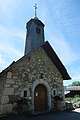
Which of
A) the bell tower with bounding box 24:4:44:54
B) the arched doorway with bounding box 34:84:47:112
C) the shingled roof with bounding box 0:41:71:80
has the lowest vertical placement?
the arched doorway with bounding box 34:84:47:112

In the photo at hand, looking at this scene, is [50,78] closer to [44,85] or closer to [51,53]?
[44,85]

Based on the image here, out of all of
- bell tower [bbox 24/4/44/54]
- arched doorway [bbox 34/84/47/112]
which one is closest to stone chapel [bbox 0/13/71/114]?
arched doorway [bbox 34/84/47/112]

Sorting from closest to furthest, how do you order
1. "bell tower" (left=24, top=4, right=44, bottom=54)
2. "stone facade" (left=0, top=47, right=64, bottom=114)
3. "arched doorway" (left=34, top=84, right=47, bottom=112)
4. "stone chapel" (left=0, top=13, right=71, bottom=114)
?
"stone facade" (left=0, top=47, right=64, bottom=114)
"stone chapel" (left=0, top=13, right=71, bottom=114)
"arched doorway" (left=34, top=84, right=47, bottom=112)
"bell tower" (left=24, top=4, right=44, bottom=54)

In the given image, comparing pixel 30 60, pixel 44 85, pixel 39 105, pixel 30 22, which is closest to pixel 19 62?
pixel 30 60

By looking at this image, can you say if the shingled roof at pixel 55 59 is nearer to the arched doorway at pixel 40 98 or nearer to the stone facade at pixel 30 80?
the stone facade at pixel 30 80

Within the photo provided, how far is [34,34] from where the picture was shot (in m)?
12.0

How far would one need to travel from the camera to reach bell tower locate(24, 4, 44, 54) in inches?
464

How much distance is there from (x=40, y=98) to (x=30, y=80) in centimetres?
152

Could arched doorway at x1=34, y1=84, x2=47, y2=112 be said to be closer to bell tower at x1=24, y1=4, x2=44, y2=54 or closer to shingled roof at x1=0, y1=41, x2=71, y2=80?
shingled roof at x1=0, y1=41, x2=71, y2=80

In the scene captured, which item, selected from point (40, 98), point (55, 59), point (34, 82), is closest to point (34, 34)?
point (55, 59)

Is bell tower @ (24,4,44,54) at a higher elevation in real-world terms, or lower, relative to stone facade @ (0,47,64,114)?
higher

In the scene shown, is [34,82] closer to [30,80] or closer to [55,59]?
[30,80]

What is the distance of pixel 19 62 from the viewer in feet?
26.4

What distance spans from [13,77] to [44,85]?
2.51 m
